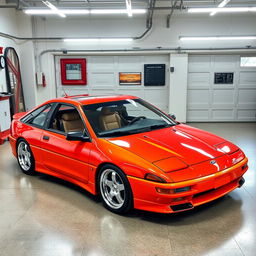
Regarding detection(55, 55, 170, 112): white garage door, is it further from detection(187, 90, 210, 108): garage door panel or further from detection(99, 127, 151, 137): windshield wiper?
detection(99, 127, 151, 137): windshield wiper

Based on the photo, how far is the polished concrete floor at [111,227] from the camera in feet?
7.83

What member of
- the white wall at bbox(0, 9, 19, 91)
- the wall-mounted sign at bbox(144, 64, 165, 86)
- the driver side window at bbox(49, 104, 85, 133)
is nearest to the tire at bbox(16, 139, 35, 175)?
the driver side window at bbox(49, 104, 85, 133)

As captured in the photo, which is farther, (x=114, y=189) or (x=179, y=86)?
(x=179, y=86)

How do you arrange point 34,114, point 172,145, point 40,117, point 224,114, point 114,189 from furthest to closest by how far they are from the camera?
1. point 224,114
2. point 34,114
3. point 40,117
4. point 172,145
5. point 114,189

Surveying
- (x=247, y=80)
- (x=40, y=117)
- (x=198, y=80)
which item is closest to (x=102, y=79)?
(x=198, y=80)

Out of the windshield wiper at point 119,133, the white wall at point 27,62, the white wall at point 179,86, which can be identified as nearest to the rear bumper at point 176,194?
the windshield wiper at point 119,133

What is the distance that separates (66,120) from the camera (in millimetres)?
3793

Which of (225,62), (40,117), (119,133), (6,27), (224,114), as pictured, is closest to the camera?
(119,133)

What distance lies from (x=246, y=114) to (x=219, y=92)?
1.23 m

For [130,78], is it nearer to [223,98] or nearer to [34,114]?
[223,98]

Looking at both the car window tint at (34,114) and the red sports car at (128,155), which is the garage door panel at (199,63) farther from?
the car window tint at (34,114)

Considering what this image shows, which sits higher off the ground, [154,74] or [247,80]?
[154,74]

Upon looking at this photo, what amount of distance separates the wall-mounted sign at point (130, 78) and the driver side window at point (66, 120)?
18.0 feet

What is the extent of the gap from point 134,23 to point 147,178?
720cm
